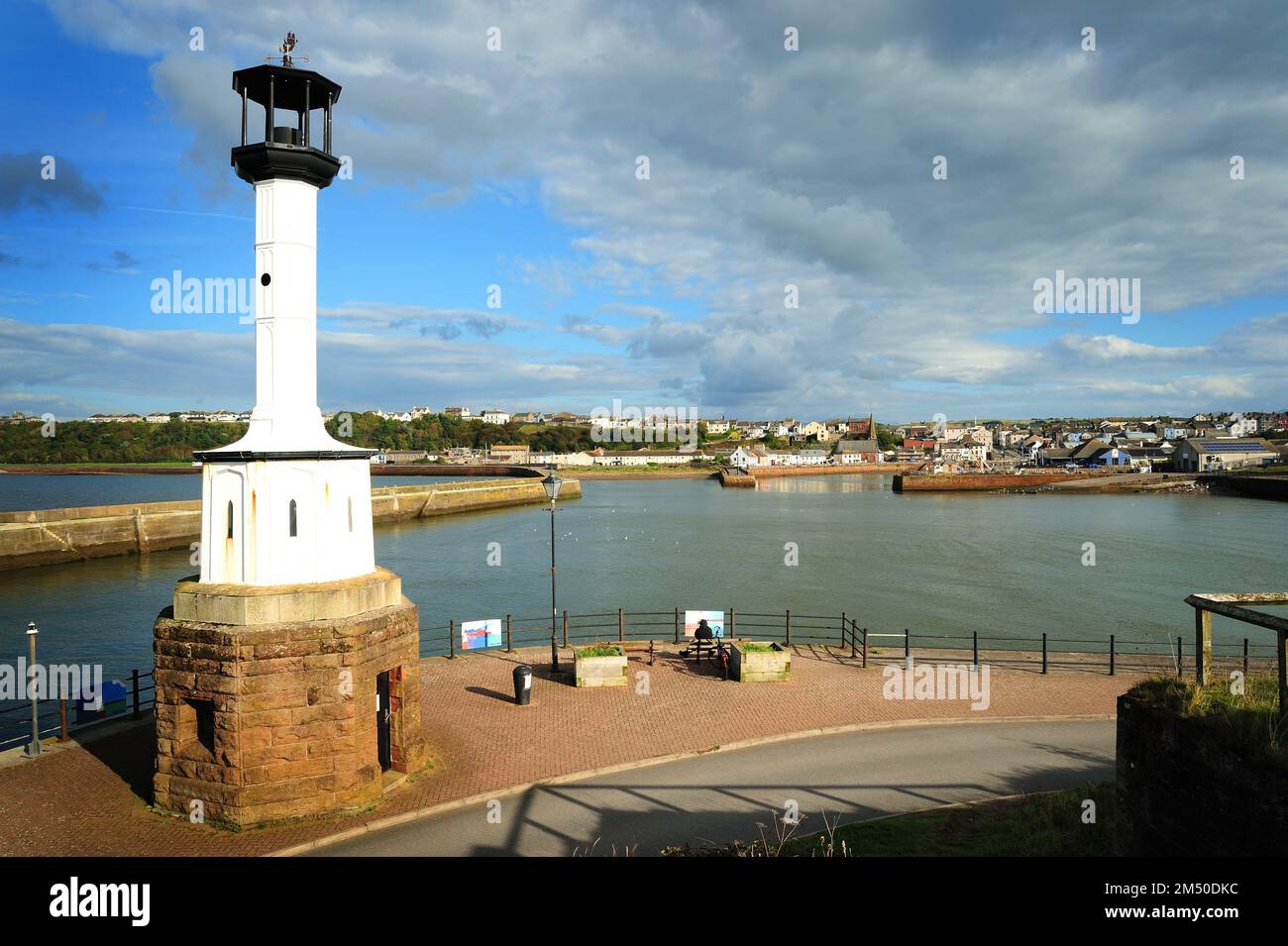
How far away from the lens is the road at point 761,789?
30.0ft

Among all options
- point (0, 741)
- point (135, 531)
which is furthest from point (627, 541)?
point (0, 741)

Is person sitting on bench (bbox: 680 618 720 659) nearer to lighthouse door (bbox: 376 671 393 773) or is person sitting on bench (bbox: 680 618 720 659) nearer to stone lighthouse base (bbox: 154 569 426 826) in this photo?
lighthouse door (bbox: 376 671 393 773)

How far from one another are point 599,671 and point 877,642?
40.4ft

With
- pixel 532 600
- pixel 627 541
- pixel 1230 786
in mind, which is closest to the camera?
pixel 1230 786

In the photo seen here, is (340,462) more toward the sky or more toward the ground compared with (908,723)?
more toward the sky

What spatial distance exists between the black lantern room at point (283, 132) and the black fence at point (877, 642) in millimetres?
8725

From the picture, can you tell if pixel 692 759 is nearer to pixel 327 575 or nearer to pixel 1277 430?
pixel 327 575

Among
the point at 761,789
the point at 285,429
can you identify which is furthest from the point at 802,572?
the point at 285,429

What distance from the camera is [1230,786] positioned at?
246 inches

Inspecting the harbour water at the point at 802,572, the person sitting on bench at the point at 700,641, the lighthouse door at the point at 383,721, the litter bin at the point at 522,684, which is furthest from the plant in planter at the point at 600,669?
the harbour water at the point at 802,572

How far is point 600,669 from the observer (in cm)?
1532

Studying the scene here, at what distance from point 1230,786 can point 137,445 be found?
20023 centimetres
